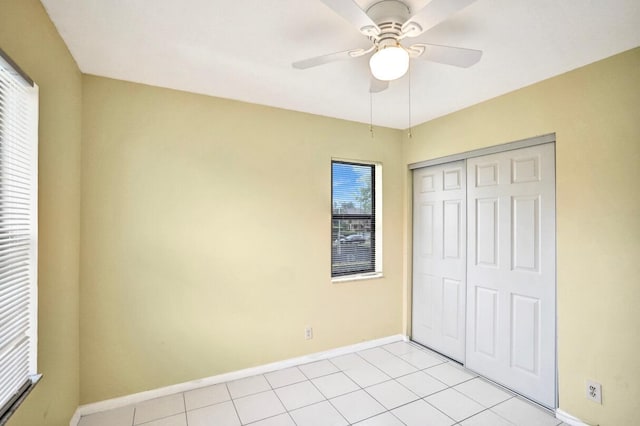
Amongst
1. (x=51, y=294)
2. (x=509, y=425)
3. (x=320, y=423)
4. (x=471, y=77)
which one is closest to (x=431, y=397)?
(x=509, y=425)

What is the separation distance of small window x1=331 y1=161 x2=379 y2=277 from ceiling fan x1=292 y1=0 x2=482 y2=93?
184 cm

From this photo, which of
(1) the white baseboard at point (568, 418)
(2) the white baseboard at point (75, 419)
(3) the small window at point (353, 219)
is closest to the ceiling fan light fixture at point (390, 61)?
(3) the small window at point (353, 219)

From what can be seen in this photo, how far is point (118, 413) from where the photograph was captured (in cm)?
231

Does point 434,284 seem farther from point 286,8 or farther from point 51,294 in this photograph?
point 51,294

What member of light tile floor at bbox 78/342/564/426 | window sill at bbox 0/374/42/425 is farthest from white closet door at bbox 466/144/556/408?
window sill at bbox 0/374/42/425

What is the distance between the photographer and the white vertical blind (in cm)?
128

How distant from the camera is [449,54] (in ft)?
5.31

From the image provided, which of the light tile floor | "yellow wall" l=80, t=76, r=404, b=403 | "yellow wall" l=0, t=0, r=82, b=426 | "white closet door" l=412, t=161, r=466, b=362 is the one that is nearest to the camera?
"yellow wall" l=0, t=0, r=82, b=426

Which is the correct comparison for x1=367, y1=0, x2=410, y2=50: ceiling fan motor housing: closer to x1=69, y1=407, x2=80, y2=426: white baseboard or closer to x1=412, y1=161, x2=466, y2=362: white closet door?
x1=412, y1=161, x2=466, y2=362: white closet door

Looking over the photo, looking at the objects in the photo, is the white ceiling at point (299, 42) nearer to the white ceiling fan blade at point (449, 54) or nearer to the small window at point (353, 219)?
the white ceiling fan blade at point (449, 54)

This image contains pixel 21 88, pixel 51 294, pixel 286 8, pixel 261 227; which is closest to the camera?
pixel 21 88

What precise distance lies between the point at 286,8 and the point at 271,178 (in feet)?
5.22

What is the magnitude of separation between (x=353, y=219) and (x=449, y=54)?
2.16 m

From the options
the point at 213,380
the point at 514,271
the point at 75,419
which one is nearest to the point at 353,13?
the point at 514,271
